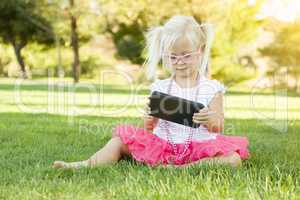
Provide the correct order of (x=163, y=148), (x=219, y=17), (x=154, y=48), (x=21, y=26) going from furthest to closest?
1. (x=21, y=26)
2. (x=219, y=17)
3. (x=154, y=48)
4. (x=163, y=148)

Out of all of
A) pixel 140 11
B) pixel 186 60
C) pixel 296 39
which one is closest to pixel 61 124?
pixel 186 60

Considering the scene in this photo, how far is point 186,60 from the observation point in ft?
Result: 11.0

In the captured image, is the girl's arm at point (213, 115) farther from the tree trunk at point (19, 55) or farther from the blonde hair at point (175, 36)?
the tree trunk at point (19, 55)

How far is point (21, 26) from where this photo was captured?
28.8m

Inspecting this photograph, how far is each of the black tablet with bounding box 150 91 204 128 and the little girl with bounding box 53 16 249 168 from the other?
8 centimetres

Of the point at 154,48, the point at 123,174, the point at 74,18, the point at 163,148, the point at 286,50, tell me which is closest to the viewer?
the point at 123,174

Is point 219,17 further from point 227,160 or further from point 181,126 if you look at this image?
point 227,160

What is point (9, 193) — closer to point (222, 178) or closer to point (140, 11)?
point (222, 178)

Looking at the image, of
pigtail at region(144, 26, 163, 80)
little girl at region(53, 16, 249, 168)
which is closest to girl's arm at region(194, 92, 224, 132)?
little girl at region(53, 16, 249, 168)

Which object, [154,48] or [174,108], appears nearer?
[174,108]

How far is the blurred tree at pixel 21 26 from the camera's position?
28.0 meters

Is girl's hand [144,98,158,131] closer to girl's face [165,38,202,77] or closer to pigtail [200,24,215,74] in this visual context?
girl's face [165,38,202,77]

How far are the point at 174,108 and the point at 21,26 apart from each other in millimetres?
26823

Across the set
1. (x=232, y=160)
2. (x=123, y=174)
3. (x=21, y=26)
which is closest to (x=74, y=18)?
(x=21, y=26)
